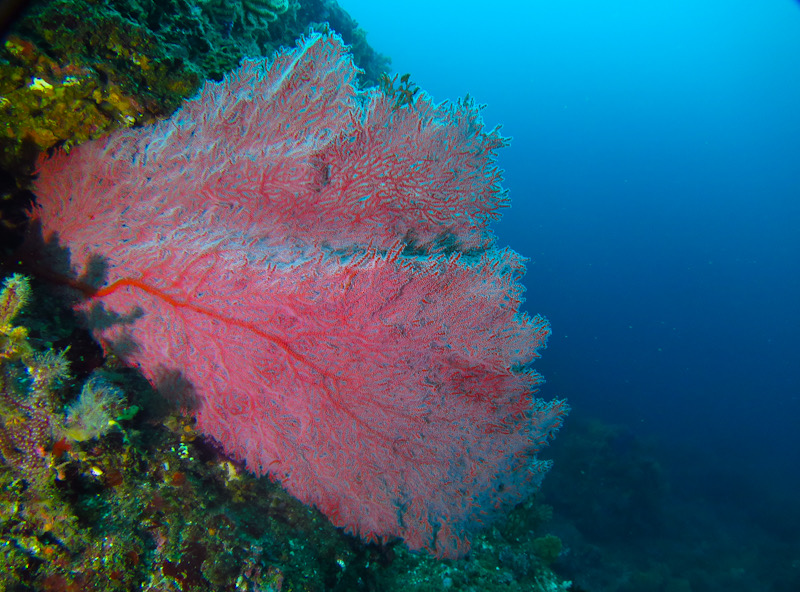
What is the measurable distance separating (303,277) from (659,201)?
92639 millimetres

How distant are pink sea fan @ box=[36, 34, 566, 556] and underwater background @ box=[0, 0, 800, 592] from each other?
0.31 meters

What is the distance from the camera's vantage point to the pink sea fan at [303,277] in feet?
8.25

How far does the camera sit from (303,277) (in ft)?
7.83

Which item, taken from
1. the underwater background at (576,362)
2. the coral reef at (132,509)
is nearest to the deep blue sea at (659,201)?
the underwater background at (576,362)

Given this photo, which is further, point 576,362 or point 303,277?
point 576,362

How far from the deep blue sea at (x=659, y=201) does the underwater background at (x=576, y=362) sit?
0.41 metres

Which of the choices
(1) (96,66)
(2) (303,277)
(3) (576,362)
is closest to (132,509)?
(2) (303,277)

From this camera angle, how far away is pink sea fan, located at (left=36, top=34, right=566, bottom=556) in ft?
8.25

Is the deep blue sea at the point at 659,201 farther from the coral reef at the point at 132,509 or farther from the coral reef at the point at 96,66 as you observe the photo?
the coral reef at the point at 132,509

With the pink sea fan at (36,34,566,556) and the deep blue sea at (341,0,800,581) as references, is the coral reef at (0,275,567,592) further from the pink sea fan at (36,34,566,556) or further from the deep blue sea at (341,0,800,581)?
the deep blue sea at (341,0,800,581)

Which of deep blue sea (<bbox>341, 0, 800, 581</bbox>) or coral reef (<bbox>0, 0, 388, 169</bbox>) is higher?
deep blue sea (<bbox>341, 0, 800, 581</bbox>)

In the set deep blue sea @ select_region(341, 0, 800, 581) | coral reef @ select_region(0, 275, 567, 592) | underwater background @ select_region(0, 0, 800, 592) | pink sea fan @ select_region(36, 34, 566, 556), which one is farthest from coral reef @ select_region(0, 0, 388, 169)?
deep blue sea @ select_region(341, 0, 800, 581)

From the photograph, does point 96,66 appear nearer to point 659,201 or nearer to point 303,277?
point 303,277

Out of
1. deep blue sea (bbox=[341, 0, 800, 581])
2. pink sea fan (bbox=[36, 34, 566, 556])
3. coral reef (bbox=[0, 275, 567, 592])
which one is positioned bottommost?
coral reef (bbox=[0, 275, 567, 592])
